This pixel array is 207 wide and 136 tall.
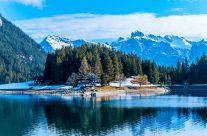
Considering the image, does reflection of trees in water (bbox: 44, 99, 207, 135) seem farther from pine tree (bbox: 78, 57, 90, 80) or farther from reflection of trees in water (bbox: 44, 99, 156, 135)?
pine tree (bbox: 78, 57, 90, 80)

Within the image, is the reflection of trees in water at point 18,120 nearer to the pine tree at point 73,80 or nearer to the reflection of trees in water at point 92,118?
the reflection of trees in water at point 92,118

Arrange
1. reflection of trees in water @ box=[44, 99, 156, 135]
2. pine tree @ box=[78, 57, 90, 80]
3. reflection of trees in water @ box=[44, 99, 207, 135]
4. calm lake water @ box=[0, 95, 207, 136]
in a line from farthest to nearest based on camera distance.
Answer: pine tree @ box=[78, 57, 90, 80]
reflection of trees in water @ box=[44, 99, 156, 135]
reflection of trees in water @ box=[44, 99, 207, 135]
calm lake water @ box=[0, 95, 207, 136]

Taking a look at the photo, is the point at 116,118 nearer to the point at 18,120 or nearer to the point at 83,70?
the point at 18,120

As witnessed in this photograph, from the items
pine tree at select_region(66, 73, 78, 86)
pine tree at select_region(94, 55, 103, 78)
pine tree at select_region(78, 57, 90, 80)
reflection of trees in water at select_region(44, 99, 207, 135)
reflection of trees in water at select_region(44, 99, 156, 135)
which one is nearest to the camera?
reflection of trees in water at select_region(44, 99, 207, 135)

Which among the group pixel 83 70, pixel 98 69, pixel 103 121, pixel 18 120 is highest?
pixel 98 69

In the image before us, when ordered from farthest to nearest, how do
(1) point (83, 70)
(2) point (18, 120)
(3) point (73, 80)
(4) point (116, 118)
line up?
(1) point (83, 70), (3) point (73, 80), (2) point (18, 120), (4) point (116, 118)

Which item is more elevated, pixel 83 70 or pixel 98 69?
pixel 98 69

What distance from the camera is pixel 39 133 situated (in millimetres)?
70562

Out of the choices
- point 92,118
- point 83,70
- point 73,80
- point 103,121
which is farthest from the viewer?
point 83,70

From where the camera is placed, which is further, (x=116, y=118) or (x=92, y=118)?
(x=92, y=118)

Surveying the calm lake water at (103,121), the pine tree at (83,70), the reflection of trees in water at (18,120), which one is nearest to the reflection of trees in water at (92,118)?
the calm lake water at (103,121)

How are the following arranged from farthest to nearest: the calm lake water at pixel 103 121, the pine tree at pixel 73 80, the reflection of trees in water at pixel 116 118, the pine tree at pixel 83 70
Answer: the pine tree at pixel 83 70 → the pine tree at pixel 73 80 → the reflection of trees in water at pixel 116 118 → the calm lake water at pixel 103 121

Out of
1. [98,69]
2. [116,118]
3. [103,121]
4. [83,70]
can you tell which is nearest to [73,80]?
[83,70]

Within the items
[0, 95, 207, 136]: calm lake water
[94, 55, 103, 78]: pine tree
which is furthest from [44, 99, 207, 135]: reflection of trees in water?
[94, 55, 103, 78]: pine tree
